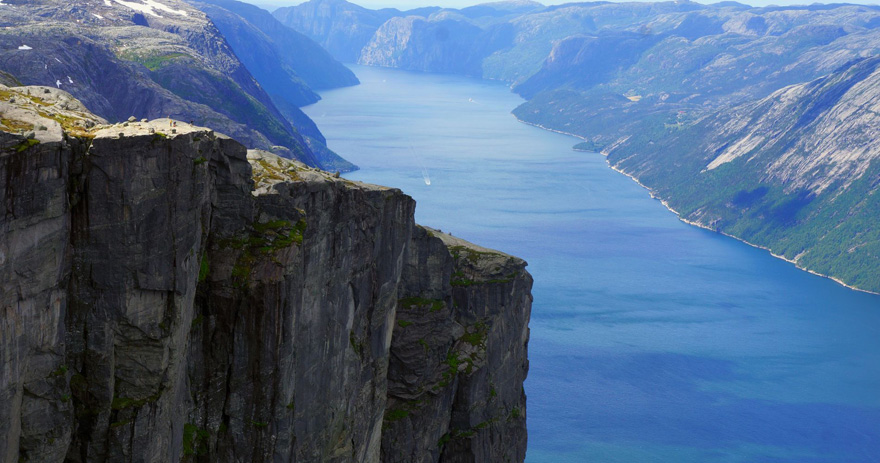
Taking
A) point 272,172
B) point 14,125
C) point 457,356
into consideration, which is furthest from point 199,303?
point 457,356

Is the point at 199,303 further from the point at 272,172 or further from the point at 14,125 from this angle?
the point at 14,125

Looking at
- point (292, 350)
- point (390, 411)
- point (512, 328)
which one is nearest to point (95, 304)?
point (292, 350)

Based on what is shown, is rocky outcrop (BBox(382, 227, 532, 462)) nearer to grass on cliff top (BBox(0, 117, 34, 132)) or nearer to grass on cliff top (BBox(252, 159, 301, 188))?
grass on cliff top (BBox(252, 159, 301, 188))

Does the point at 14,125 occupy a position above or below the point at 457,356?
above

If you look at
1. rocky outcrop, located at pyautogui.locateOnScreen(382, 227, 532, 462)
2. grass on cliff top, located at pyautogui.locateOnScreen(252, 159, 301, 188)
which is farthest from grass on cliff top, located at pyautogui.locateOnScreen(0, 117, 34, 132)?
rocky outcrop, located at pyautogui.locateOnScreen(382, 227, 532, 462)

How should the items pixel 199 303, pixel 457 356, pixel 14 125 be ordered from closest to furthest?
pixel 14 125
pixel 199 303
pixel 457 356

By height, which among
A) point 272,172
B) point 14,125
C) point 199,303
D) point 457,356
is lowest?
point 457,356

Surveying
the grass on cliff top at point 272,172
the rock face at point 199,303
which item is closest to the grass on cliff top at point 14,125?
the rock face at point 199,303

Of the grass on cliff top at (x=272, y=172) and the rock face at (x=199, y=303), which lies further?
the grass on cliff top at (x=272, y=172)

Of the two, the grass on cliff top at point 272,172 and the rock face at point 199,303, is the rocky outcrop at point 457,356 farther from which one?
the grass on cliff top at point 272,172

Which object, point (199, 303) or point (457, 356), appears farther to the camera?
point (457, 356)
